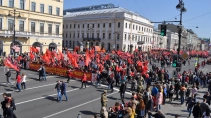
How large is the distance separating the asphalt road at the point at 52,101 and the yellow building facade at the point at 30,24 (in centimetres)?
2102

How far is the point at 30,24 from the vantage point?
43.1 meters

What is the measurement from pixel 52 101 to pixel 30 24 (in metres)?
32.0

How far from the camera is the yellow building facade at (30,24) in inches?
1532

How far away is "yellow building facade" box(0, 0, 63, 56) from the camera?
3891 cm

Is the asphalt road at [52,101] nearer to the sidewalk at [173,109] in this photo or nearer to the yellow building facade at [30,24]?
the sidewalk at [173,109]

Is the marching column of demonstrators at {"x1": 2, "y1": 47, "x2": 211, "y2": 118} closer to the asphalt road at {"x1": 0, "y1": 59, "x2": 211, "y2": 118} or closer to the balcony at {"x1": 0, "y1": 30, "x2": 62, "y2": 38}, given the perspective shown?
the asphalt road at {"x1": 0, "y1": 59, "x2": 211, "y2": 118}

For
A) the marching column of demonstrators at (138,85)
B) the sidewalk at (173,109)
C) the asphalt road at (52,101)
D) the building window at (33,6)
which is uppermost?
the building window at (33,6)

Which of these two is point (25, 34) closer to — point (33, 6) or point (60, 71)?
point (33, 6)

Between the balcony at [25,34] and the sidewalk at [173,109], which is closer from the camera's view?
the sidewalk at [173,109]

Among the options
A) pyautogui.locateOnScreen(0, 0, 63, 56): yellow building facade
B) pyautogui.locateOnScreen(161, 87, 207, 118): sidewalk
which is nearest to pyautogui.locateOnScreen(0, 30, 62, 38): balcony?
pyautogui.locateOnScreen(0, 0, 63, 56): yellow building facade

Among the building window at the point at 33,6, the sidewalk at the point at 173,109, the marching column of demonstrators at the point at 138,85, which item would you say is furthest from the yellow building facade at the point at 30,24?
the sidewalk at the point at 173,109

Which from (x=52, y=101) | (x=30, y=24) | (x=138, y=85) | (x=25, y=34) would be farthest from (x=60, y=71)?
(x=30, y=24)

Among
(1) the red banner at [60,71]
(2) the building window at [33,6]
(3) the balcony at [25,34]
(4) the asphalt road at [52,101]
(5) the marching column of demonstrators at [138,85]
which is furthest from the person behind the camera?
(2) the building window at [33,6]

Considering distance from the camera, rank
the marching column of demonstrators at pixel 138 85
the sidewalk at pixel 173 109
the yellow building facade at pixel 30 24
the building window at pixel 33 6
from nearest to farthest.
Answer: the marching column of demonstrators at pixel 138 85
the sidewalk at pixel 173 109
the yellow building facade at pixel 30 24
the building window at pixel 33 6
